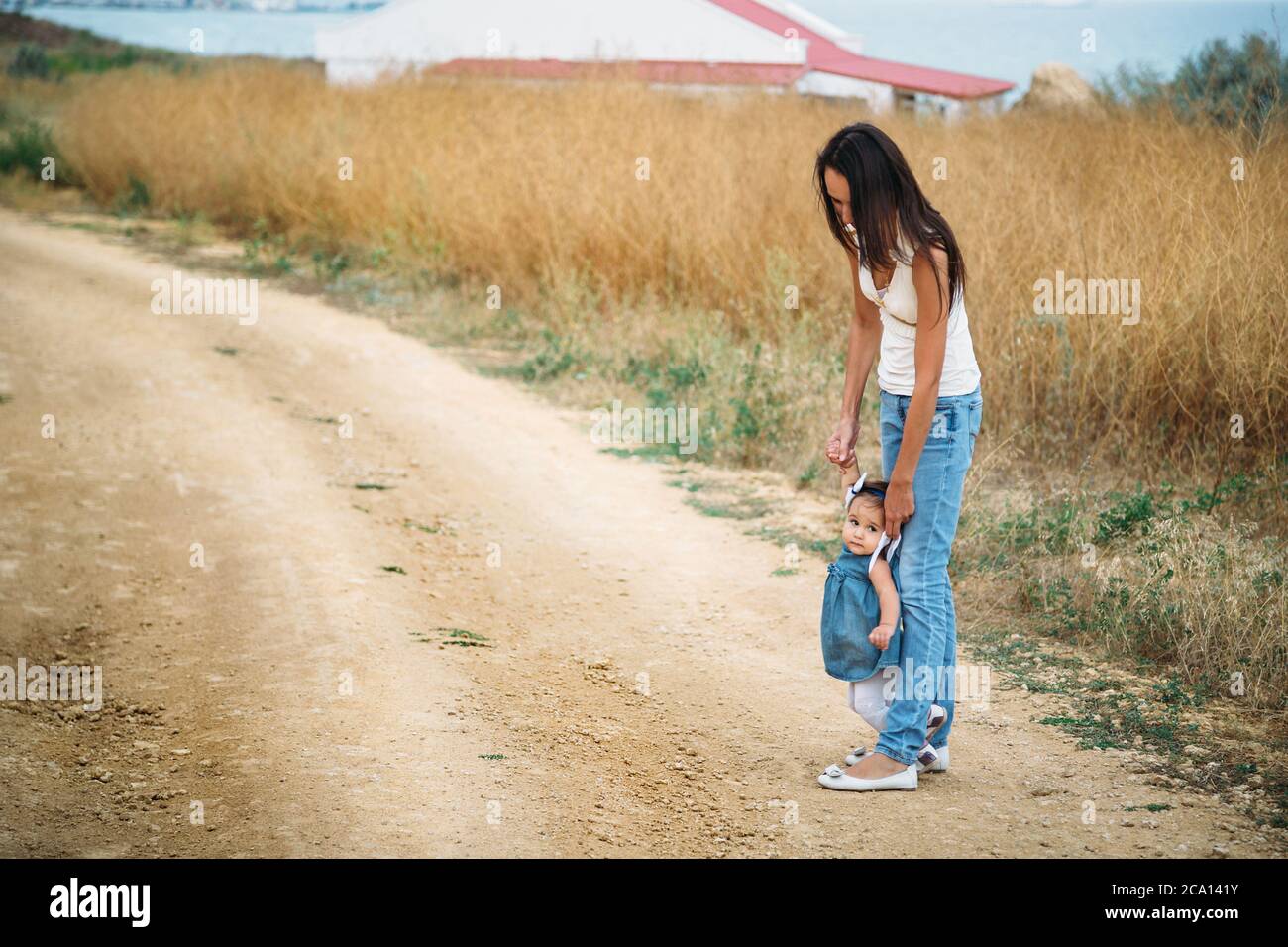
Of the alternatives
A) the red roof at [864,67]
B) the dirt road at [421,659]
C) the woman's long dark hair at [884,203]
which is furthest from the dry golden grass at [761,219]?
the red roof at [864,67]

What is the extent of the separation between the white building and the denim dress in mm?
19122

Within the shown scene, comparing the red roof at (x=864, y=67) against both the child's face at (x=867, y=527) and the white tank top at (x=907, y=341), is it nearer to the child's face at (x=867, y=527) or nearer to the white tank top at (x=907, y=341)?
the white tank top at (x=907, y=341)

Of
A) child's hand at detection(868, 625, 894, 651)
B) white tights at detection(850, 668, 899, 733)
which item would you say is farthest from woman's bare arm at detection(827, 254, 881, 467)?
white tights at detection(850, 668, 899, 733)

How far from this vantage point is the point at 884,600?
359 centimetres

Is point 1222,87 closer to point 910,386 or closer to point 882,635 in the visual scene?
point 910,386

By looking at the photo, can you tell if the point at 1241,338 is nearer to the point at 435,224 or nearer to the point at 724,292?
the point at 724,292

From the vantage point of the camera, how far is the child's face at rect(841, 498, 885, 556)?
3625 millimetres

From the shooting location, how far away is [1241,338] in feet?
20.6

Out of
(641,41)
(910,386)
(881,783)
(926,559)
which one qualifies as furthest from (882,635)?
(641,41)

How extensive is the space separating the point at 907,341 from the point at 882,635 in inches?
34.3

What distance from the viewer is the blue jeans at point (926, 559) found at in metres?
Answer: 3.50

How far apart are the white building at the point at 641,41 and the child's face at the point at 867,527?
62.5 feet

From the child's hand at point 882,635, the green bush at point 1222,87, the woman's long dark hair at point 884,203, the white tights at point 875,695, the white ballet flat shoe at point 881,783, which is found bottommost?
the white ballet flat shoe at point 881,783

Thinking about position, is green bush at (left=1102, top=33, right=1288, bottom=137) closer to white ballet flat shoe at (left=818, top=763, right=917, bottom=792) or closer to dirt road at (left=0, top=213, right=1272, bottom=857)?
dirt road at (left=0, top=213, right=1272, bottom=857)
